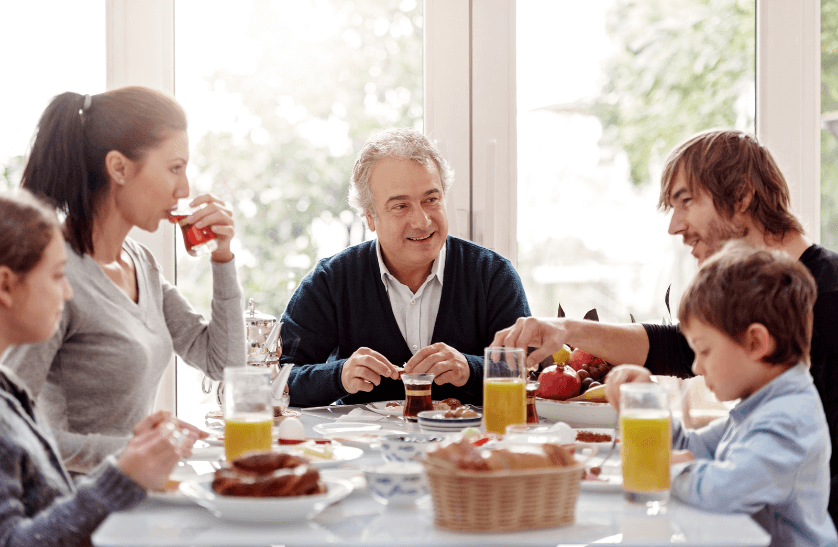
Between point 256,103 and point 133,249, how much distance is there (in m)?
1.26

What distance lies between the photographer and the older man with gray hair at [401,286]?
2.43 meters

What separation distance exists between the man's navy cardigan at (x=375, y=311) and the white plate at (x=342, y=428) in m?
0.52

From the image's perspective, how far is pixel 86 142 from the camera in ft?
5.73

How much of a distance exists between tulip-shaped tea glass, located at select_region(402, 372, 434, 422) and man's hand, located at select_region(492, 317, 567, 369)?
171mm

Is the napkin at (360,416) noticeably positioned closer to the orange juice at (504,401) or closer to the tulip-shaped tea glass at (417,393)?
the tulip-shaped tea glass at (417,393)

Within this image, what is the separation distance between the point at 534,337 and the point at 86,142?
1050mm

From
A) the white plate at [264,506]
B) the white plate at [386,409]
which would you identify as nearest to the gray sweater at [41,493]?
the white plate at [264,506]

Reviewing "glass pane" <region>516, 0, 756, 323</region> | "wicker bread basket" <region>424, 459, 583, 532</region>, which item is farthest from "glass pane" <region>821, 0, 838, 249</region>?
"wicker bread basket" <region>424, 459, 583, 532</region>

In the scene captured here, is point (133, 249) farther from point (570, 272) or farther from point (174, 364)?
point (570, 272)

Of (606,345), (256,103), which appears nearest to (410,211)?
(606,345)

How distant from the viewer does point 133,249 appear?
1919 millimetres

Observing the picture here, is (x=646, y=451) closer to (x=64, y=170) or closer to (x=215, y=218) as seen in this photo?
(x=215, y=218)

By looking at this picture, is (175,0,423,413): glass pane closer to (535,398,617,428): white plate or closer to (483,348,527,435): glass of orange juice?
(535,398,617,428): white plate

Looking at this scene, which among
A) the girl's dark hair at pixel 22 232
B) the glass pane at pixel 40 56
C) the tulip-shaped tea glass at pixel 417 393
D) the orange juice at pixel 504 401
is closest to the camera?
the girl's dark hair at pixel 22 232
